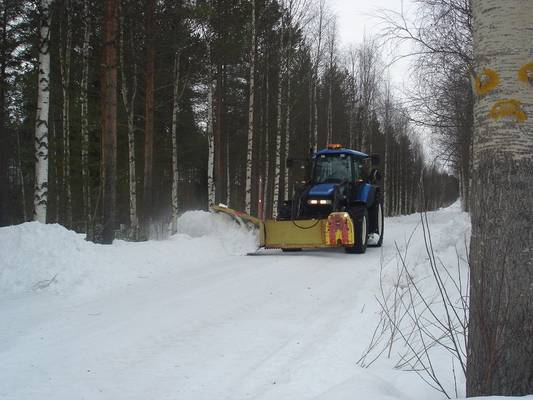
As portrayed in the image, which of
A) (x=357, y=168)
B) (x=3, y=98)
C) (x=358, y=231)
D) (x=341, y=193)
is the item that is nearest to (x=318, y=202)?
(x=341, y=193)

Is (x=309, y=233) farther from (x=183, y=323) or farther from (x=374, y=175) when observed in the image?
(x=183, y=323)

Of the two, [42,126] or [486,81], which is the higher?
[42,126]

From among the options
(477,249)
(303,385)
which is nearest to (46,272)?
(303,385)

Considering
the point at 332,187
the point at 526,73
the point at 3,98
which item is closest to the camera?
the point at 526,73

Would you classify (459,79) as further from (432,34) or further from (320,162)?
(320,162)

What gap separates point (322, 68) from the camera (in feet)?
86.3

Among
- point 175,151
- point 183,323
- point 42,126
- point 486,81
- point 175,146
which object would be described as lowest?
point 183,323

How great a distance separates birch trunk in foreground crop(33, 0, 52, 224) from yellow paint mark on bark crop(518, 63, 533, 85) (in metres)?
8.61

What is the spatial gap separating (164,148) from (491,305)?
23736mm

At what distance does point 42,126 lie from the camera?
9000 mm

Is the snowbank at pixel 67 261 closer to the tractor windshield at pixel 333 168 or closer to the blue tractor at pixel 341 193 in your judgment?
the blue tractor at pixel 341 193

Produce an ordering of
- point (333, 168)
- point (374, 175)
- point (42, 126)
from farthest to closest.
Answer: point (374, 175), point (333, 168), point (42, 126)

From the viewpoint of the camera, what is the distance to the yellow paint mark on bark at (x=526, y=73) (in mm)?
2305

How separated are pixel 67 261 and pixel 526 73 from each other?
22.6ft
